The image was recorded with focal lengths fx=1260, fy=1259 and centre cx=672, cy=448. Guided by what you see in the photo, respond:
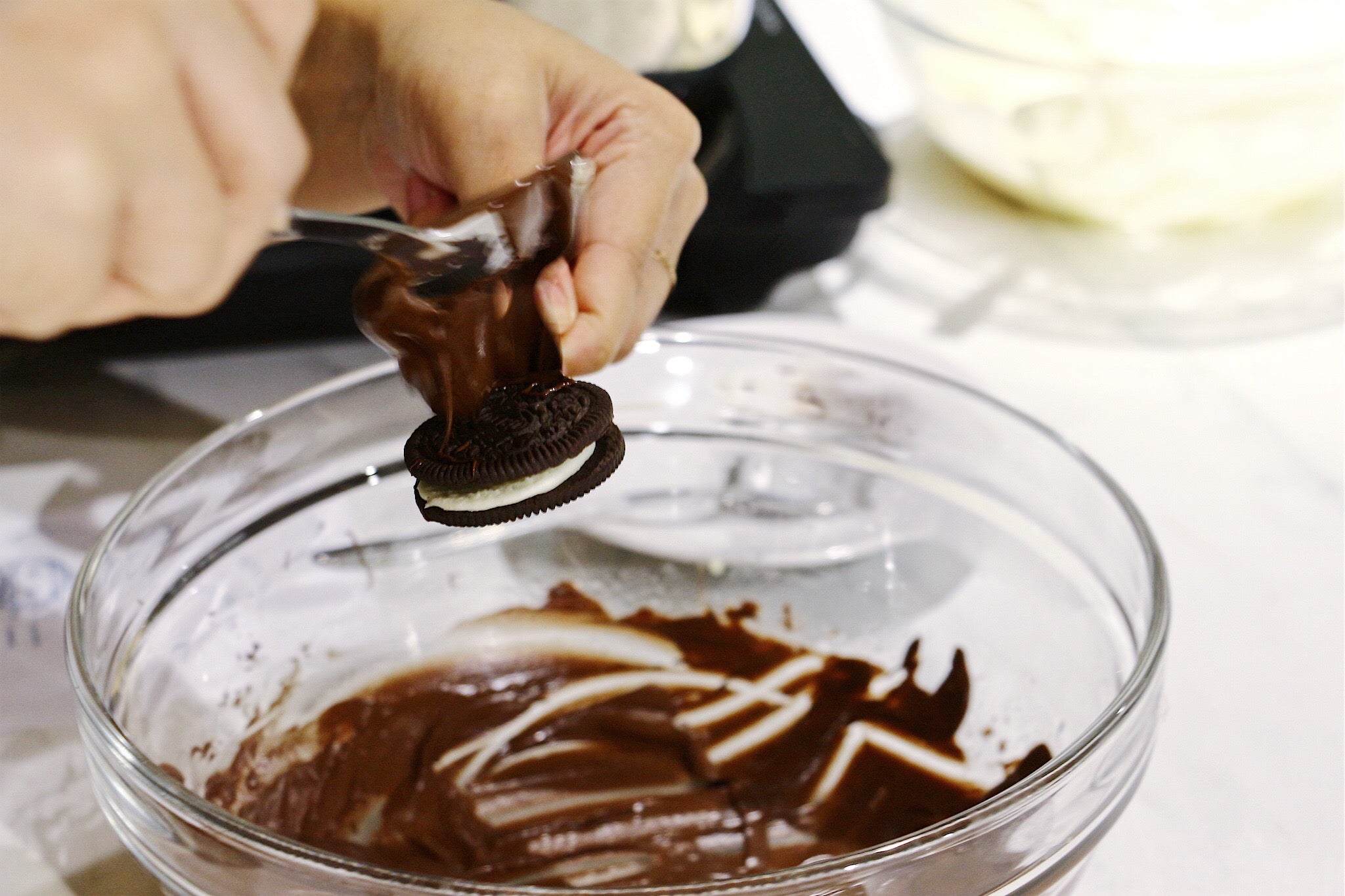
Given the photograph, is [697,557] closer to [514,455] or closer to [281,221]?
[514,455]

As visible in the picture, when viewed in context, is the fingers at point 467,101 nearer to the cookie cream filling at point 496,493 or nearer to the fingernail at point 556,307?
the fingernail at point 556,307

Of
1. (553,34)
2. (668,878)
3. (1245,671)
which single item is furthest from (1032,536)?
(553,34)

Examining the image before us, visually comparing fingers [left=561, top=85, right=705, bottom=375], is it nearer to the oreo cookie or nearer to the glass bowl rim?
the oreo cookie

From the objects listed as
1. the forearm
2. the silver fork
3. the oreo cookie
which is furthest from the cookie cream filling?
the forearm

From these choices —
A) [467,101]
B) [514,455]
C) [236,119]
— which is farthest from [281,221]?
[467,101]

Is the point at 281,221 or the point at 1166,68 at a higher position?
the point at 281,221

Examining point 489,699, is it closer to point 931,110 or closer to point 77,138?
point 77,138
